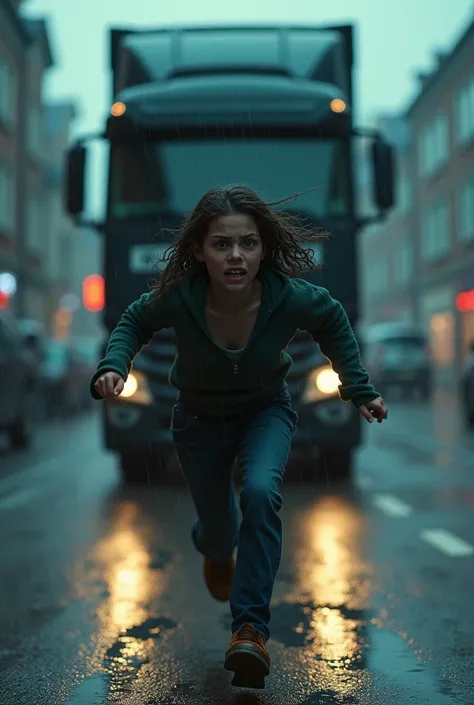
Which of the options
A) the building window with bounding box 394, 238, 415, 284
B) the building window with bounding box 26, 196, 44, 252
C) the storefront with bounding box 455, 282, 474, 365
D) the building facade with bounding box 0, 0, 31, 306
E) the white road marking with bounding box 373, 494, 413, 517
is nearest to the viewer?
the white road marking with bounding box 373, 494, 413, 517

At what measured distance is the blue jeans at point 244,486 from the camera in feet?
12.5

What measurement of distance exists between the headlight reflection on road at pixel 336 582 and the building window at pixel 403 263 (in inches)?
1706

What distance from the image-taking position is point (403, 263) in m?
54.9

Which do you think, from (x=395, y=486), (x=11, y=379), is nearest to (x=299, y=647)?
(x=395, y=486)

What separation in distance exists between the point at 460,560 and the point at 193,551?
1.58 meters

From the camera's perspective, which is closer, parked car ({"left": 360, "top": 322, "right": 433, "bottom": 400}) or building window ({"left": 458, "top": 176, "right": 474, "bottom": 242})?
parked car ({"left": 360, "top": 322, "right": 433, "bottom": 400})

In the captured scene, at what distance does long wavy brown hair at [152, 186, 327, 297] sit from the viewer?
403cm

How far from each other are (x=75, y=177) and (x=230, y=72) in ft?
5.86

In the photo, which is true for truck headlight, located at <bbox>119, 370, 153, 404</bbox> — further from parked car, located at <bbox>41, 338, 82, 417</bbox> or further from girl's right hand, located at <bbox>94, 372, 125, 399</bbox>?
parked car, located at <bbox>41, 338, 82, 417</bbox>

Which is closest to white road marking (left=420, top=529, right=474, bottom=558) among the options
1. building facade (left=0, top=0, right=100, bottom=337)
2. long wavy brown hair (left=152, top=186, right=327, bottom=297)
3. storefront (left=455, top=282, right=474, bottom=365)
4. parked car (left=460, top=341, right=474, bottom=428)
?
long wavy brown hair (left=152, top=186, right=327, bottom=297)

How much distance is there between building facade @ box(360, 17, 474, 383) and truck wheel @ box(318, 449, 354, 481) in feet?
91.2

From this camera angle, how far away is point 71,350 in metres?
27.1

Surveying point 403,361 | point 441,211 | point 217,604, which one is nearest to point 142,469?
point 217,604

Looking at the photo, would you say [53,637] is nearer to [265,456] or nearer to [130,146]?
[265,456]
